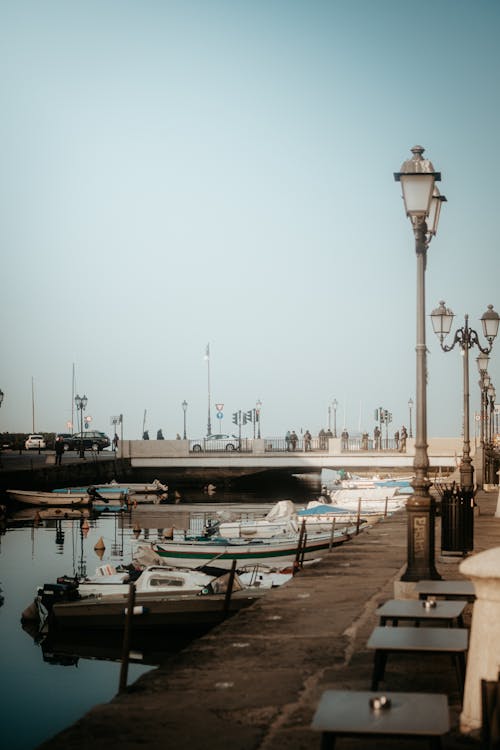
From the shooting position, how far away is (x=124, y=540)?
4669 centimetres

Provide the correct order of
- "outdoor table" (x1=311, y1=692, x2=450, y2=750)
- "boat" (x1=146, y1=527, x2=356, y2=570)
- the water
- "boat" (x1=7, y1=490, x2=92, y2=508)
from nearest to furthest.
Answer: "outdoor table" (x1=311, y1=692, x2=450, y2=750) < the water < "boat" (x1=146, y1=527, x2=356, y2=570) < "boat" (x1=7, y1=490, x2=92, y2=508)

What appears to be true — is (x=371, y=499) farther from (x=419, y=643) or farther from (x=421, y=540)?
(x=419, y=643)

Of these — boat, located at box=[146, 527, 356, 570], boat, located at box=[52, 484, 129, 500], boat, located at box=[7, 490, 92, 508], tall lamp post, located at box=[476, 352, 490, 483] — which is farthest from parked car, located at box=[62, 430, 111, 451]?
boat, located at box=[146, 527, 356, 570]

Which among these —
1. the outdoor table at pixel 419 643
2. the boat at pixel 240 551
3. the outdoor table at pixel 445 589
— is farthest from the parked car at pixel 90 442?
the outdoor table at pixel 419 643

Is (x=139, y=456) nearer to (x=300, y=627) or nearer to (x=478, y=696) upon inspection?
(x=300, y=627)

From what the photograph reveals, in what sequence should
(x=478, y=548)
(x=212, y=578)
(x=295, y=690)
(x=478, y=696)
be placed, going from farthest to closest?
(x=212, y=578) < (x=478, y=548) < (x=295, y=690) < (x=478, y=696)

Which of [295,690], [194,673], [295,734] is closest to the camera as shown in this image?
[295,734]

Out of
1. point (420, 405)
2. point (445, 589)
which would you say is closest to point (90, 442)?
point (420, 405)

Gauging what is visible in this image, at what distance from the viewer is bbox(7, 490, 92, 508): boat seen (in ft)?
201

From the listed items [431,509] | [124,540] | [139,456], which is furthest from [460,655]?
[139,456]

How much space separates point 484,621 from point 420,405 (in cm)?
592

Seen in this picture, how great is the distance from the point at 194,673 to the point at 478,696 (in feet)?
13.3

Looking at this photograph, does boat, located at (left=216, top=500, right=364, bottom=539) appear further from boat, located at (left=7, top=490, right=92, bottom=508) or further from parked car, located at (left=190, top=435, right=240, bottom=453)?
→ parked car, located at (left=190, top=435, right=240, bottom=453)

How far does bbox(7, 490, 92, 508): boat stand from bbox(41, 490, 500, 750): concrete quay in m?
49.1
